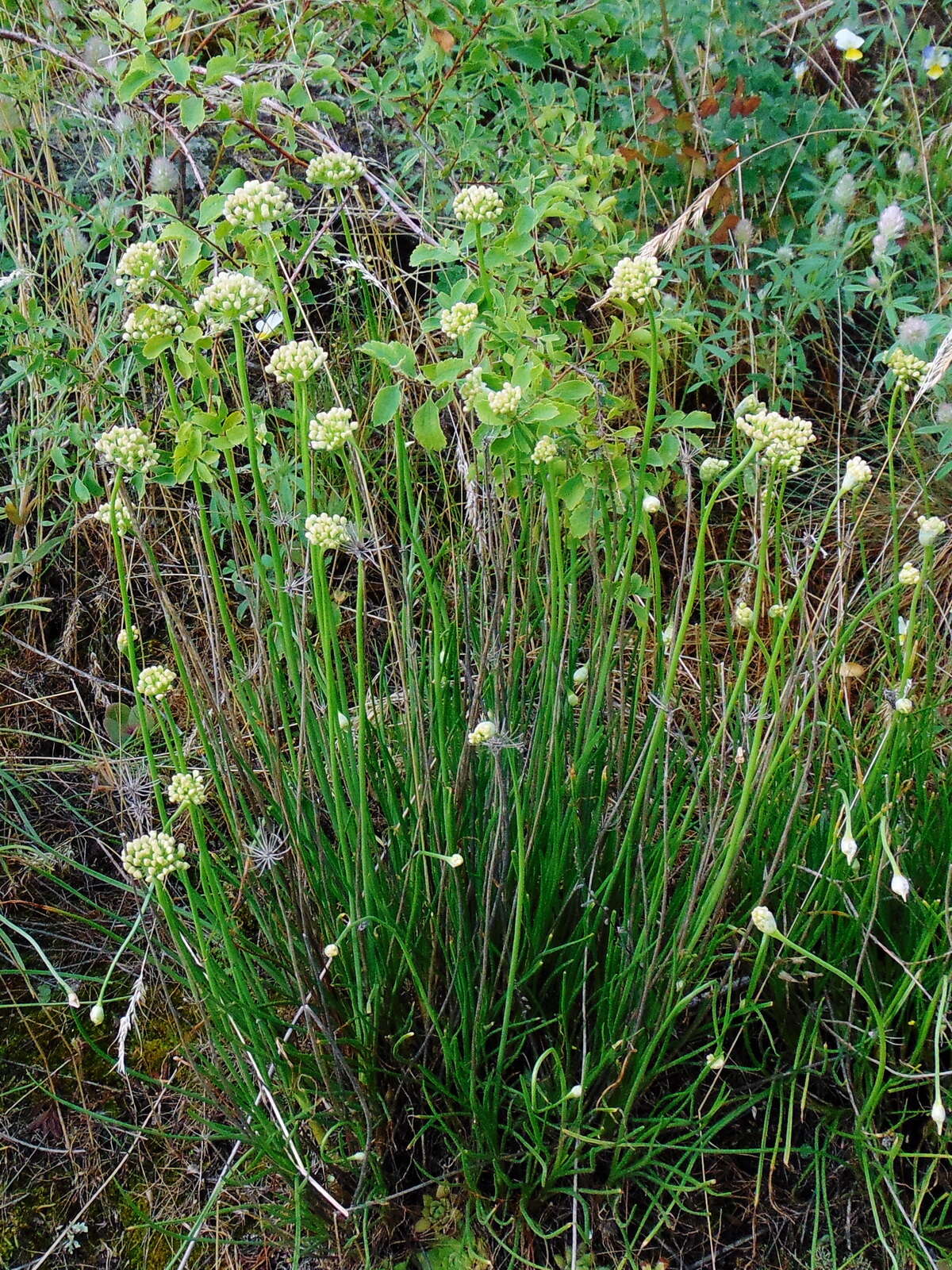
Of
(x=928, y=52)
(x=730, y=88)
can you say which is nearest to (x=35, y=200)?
(x=730, y=88)

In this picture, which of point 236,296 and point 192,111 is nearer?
point 236,296

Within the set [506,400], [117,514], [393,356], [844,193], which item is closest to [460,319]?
[393,356]

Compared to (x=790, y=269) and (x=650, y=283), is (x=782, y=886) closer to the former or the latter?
(x=650, y=283)

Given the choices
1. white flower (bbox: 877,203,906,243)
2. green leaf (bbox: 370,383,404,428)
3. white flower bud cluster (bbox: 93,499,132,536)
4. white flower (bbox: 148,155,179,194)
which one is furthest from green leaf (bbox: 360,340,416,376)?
white flower (bbox: 877,203,906,243)

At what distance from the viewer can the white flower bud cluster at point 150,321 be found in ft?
4.65

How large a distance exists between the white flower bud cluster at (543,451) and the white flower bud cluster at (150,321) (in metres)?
0.51

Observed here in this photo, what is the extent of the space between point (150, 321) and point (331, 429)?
33 centimetres

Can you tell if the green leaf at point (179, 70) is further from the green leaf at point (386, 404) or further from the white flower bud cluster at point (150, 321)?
the green leaf at point (386, 404)

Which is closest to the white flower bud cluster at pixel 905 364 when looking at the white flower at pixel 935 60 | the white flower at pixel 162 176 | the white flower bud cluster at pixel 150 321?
the white flower bud cluster at pixel 150 321

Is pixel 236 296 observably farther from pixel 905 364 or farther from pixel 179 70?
pixel 905 364

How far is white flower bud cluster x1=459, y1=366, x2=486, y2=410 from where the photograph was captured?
136cm

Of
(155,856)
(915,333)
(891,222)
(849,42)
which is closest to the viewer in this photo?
(155,856)

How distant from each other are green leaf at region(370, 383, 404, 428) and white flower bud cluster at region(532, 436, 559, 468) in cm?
19

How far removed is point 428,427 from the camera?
141 centimetres
